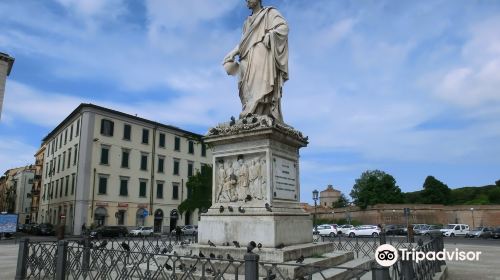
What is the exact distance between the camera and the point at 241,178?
8.84 meters

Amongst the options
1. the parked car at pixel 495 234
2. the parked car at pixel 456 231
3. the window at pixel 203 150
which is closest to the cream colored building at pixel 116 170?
the window at pixel 203 150

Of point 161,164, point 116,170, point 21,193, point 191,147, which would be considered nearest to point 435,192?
point 191,147

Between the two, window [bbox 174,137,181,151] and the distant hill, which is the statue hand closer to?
window [bbox 174,137,181,151]

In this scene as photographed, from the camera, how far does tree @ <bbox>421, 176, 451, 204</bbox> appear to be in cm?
7475

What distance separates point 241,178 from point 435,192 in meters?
75.6

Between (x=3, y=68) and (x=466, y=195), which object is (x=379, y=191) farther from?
(x=3, y=68)

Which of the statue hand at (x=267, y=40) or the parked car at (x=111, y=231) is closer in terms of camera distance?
the statue hand at (x=267, y=40)

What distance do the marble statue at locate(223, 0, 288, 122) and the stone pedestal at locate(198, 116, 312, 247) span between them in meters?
0.68

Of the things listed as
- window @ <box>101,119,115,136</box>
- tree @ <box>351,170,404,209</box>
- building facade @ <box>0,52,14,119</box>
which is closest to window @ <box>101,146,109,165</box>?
window @ <box>101,119,115,136</box>

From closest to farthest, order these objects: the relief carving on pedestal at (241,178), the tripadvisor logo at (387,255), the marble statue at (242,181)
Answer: the tripadvisor logo at (387,255), the relief carving on pedestal at (241,178), the marble statue at (242,181)

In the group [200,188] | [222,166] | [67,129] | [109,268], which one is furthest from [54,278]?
[67,129]

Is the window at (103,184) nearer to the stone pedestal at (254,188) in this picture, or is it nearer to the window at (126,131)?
the window at (126,131)

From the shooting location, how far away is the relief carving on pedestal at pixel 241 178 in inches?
338

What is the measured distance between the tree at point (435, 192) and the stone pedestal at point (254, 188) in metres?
73.6
